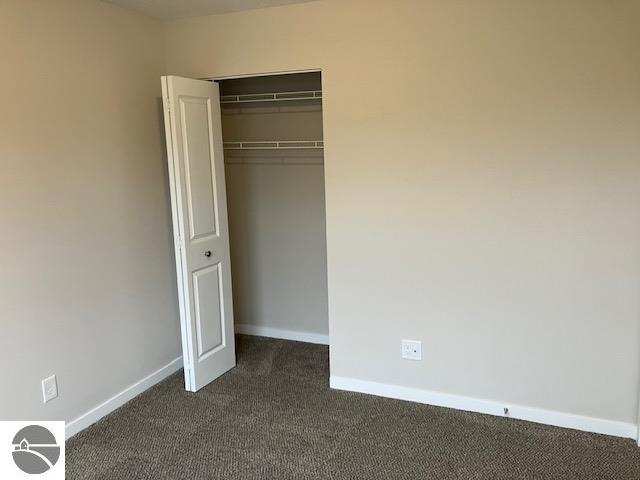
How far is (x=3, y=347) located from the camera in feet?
8.25

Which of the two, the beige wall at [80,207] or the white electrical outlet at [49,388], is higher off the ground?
the beige wall at [80,207]

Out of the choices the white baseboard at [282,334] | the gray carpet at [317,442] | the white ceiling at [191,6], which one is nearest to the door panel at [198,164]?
the white ceiling at [191,6]

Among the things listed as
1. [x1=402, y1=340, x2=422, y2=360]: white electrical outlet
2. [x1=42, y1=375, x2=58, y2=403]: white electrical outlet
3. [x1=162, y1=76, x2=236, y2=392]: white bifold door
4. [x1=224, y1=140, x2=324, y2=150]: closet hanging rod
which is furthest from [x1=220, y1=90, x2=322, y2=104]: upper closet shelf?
[x1=42, y1=375, x2=58, y2=403]: white electrical outlet

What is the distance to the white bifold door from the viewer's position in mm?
3172

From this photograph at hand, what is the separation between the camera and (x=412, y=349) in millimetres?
3195

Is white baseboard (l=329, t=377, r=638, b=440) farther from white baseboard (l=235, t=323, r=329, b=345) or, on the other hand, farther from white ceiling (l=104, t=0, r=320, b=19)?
white ceiling (l=104, t=0, r=320, b=19)

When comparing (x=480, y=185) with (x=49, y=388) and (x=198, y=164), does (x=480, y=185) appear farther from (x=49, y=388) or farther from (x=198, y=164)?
(x=49, y=388)

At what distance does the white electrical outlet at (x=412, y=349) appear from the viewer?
318 centimetres

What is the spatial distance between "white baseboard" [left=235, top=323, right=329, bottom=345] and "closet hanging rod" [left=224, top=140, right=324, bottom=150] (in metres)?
1.51

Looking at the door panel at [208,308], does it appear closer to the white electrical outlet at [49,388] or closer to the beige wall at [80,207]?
the beige wall at [80,207]

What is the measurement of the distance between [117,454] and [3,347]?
0.79 m

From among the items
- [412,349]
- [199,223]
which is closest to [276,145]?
[199,223]

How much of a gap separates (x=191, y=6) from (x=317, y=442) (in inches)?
104

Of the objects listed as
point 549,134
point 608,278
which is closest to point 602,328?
point 608,278
